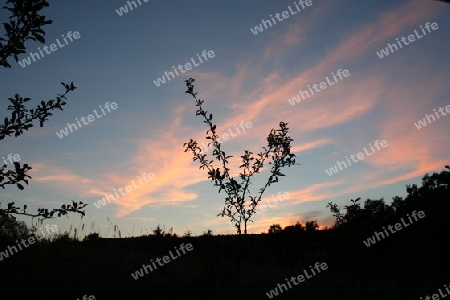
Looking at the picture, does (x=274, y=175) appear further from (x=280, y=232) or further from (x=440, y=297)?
(x=280, y=232)

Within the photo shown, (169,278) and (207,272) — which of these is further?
(169,278)

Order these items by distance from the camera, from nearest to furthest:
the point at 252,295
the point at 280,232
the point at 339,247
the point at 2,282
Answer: the point at 2,282, the point at 252,295, the point at 339,247, the point at 280,232

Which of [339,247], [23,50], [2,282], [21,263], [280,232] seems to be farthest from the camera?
[280,232]

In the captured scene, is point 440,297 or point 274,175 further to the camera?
point 440,297

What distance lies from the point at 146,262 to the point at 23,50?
7.01 metres

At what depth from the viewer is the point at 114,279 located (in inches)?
320

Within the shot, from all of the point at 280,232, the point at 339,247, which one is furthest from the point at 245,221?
the point at 280,232

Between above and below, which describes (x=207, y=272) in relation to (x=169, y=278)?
below

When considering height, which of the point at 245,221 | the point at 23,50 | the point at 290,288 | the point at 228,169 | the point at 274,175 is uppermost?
the point at 23,50

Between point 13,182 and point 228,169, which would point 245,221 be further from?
point 13,182

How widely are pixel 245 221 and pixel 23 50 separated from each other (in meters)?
5.90

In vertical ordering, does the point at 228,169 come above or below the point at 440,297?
above

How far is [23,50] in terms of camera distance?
162 inches

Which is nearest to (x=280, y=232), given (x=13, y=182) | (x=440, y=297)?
(x=440, y=297)
